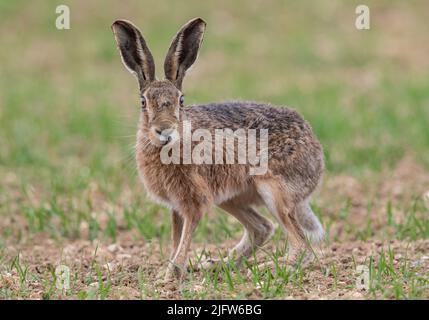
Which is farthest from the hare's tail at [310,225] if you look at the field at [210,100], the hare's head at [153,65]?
the hare's head at [153,65]

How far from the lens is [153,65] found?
20.3 ft

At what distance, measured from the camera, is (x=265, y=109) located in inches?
270

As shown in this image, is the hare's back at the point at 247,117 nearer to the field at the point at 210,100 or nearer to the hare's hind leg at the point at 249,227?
the hare's hind leg at the point at 249,227

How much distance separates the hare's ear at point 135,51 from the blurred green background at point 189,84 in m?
0.84

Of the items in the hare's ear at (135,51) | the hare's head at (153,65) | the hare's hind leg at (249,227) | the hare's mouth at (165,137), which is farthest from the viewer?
the hare's hind leg at (249,227)

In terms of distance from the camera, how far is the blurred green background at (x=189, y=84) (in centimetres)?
945

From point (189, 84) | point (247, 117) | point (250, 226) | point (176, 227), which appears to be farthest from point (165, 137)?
point (189, 84)

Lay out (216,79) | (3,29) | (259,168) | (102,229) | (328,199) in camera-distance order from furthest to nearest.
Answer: (3,29) → (216,79) → (328,199) → (102,229) → (259,168)

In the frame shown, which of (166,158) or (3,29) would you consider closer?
(166,158)

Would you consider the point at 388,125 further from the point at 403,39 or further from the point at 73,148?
the point at 403,39

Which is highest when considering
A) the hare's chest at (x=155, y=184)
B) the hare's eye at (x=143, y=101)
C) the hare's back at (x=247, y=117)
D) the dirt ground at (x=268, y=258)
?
the hare's eye at (x=143, y=101)

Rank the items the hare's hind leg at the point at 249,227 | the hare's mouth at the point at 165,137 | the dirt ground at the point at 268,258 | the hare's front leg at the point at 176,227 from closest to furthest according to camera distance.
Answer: the dirt ground at the point at 268,258 → the hare's mouth at the point at 165,137 → the hare's front leg at the point at 176,227 → the hare's hind leg at the point at 249,227

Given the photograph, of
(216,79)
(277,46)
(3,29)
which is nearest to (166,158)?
(216,79)

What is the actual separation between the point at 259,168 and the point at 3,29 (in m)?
13.2
